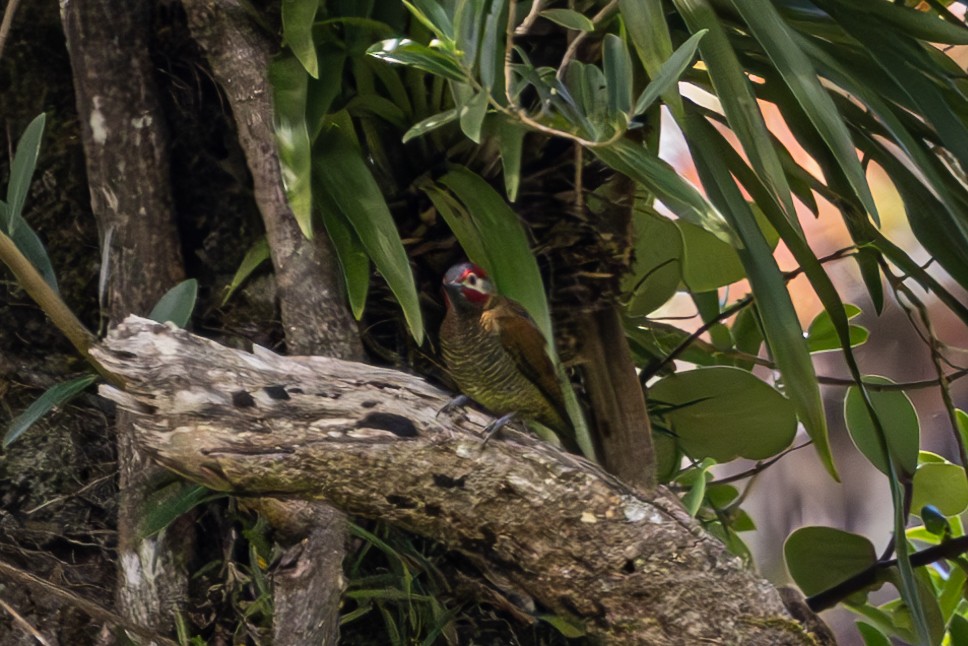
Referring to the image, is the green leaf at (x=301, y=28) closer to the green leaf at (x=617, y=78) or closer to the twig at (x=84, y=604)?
the green leaf at (x=617, y=78)

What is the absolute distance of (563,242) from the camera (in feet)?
2.90

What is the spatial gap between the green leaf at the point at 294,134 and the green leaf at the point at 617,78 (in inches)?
8.9

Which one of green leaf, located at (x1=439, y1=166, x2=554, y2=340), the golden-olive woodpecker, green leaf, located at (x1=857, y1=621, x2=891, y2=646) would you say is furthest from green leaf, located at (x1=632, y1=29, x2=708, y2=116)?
green leaf, located at (x1=857, y1=621, x2=891, y2=646)

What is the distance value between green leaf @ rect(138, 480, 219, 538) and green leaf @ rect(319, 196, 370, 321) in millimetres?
194

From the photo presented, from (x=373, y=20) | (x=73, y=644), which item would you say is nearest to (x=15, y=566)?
(x=73, y=644)

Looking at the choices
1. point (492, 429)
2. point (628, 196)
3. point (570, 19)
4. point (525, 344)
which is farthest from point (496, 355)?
point (570, 19)

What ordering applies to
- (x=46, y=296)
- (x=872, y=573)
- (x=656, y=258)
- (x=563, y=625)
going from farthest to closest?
1. (x=656, y=258)
2. (x=872, y=573)
3. (x=563, y=625)
4. (x=46, y=296)

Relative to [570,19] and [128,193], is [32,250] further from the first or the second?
[570,19]

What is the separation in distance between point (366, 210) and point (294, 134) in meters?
0.08

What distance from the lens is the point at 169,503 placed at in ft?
2.45

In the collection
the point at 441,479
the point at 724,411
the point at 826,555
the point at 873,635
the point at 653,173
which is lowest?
the point at 873,635

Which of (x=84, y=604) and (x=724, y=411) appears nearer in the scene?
(x=84, y=604)

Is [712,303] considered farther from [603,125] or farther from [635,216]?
[603,125]

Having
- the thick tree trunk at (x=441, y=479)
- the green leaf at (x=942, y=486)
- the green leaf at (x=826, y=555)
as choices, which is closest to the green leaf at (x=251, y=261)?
the thick tree trunk at (x=441, y=479)
